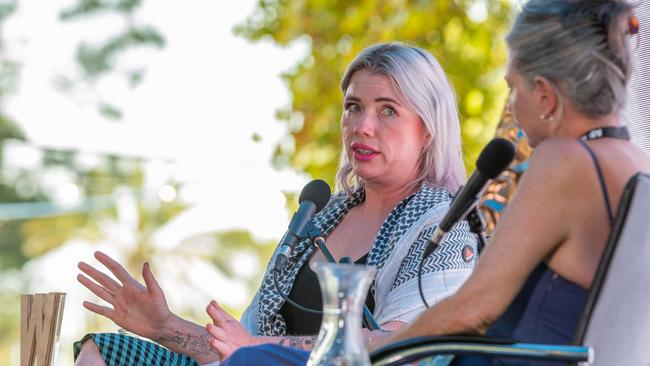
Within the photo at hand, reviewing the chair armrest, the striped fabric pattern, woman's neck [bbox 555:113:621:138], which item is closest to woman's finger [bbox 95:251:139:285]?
the striped fabric pattern

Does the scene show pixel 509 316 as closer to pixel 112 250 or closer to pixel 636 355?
pixel 636 355

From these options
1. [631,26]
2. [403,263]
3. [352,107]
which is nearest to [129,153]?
[352,107]

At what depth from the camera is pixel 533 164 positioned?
281cm

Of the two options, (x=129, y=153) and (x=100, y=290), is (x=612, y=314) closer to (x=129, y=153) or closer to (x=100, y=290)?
(x=100, y=290)

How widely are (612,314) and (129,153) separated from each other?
23060 mm

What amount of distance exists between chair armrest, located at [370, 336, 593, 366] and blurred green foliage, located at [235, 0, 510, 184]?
568 centimetres

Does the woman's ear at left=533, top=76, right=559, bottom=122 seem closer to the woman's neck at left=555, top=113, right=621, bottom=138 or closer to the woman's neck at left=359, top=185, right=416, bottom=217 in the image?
the woman's neck at left=555, top=113, right=621, bottom=138

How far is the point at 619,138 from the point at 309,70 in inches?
287

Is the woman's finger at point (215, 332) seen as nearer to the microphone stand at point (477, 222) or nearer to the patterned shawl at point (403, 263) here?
the patterned shawl at point (403, 263)

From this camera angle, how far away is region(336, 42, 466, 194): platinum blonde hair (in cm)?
440

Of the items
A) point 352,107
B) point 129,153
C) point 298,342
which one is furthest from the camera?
point 129,153

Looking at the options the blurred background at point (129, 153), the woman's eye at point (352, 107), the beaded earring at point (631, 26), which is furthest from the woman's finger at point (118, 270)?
the blurred background at point (129, 153)

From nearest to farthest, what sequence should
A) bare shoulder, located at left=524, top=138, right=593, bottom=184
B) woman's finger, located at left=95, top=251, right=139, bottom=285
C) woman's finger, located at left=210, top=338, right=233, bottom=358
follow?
bare shoulder, located at left=524, top=138, right=593, bottom=184 → woman's finger, located at left=210, top=338, right=233, bottom=358 → woman's finger, located at left=95, top=251, right=139, bottom=285

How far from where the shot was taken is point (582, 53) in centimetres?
287
